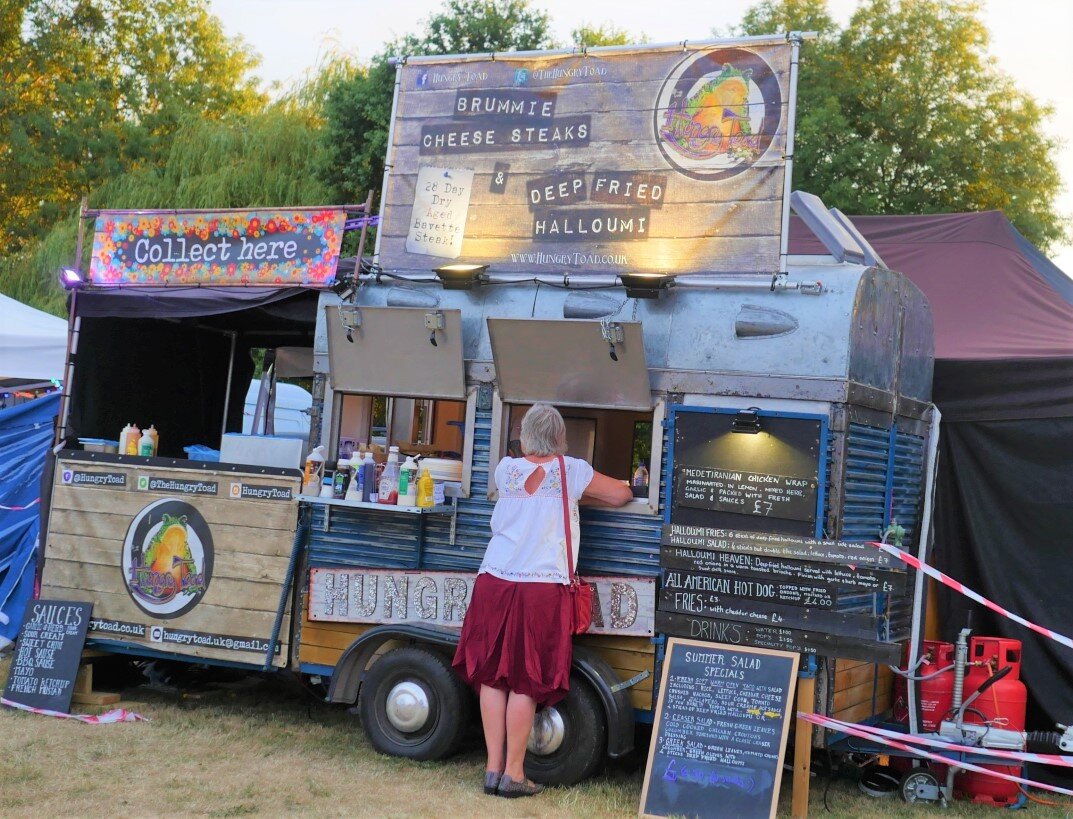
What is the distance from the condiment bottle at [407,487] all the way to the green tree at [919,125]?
12.8m

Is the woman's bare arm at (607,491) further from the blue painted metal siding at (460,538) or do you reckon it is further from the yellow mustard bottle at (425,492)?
the yellow mustard bottle at (425,492)

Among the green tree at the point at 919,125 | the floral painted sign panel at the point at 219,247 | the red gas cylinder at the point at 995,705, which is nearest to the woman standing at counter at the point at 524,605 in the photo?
the floral painted sign panel at the point at 219,247

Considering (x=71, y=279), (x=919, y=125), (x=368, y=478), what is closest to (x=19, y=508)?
(x=71, y=279)

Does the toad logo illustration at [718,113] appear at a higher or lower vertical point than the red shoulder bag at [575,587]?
higher

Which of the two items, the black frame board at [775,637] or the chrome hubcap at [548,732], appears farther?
the chrome hubcap at [548,732]

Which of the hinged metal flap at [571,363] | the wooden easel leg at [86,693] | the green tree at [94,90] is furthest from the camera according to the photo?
the green tree at [94,90]

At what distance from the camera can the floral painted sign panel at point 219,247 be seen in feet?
22.0

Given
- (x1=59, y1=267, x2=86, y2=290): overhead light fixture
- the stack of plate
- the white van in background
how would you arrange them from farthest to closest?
Answer: the white van in background, (x1=59, y1=267, x2=86, y2=290): overhead light fixture, the stack of plate

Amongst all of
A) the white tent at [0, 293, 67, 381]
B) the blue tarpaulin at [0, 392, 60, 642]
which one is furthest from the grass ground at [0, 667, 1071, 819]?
the white tent at [0, 293, 67, 381]

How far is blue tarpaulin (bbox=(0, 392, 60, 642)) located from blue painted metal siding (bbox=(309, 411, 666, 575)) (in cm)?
331

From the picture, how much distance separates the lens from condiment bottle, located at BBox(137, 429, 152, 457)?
7172 mm

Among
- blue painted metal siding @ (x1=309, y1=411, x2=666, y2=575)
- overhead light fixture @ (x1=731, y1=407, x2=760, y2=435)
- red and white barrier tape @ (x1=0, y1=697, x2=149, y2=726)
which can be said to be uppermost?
overhead light fixture @ (x1=731, y1=407, x2=760, y2=435)

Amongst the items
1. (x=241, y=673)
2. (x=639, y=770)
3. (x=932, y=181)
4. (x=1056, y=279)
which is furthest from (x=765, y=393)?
(x=932, y=181)

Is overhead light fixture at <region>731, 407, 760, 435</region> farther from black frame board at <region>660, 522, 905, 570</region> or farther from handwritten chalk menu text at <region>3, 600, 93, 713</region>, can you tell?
handwritten chalk menu text at <region>3, 600, 93, 713</region>
